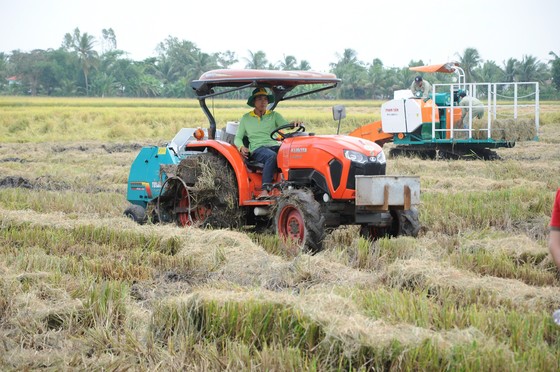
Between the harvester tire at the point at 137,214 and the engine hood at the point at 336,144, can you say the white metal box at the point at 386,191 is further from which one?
the harvester tire at the point at 137,214

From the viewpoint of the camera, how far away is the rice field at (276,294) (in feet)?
14.9

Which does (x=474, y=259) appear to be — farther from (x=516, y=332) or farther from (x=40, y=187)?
(x=40, y=187)

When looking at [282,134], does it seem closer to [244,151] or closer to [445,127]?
[244,151]

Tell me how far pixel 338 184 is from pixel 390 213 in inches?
32.0

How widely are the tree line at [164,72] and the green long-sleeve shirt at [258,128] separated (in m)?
56.0

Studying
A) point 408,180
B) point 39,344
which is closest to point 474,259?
point 408,180

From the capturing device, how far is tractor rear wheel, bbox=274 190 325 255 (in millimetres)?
8133

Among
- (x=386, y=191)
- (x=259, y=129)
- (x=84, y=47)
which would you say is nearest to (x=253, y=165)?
(x=259, y=129)

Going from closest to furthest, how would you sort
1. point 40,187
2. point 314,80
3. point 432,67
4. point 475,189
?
point 314,80 < point 475,189 < point 40,187 < point 432,67

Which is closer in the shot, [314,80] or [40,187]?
[314,80]

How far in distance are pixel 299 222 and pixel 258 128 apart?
1446 millimetres

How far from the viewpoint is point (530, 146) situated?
22078 millimetres

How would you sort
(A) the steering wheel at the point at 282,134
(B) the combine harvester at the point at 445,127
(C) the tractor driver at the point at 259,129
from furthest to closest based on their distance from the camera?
(B) the combine harvester at the point at 445,127
(C) the tractor driver at the point at 259,129
(A) the steering wheel at the point at 282,134

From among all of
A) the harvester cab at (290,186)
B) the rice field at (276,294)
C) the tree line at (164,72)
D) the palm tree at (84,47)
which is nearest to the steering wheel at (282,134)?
the harvester cab at (290,186)
